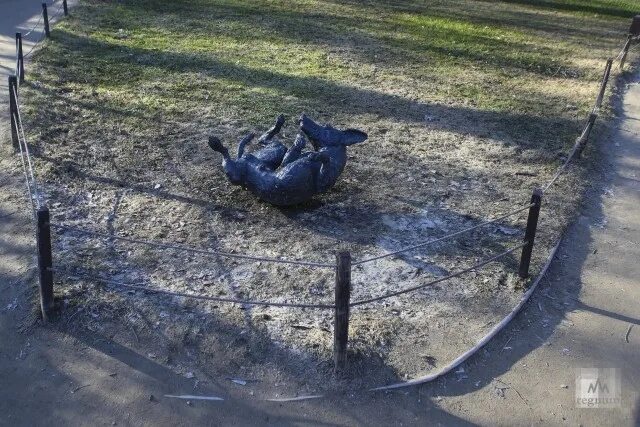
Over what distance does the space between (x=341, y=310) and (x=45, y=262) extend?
2083 mm

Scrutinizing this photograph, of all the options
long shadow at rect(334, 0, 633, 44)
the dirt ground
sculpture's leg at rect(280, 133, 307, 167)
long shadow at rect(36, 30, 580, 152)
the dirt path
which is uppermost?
long shadow at rect(334, 0, 633, 44)

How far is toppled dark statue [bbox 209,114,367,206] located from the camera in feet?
20.4

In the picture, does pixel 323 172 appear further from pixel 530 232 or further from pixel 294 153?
pixel 530 232

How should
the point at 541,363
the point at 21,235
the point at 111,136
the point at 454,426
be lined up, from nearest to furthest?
the point at 454,426, the point at 541,363, the point at 21,235, the point at 111,136

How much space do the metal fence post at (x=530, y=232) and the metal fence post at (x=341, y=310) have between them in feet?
6.12

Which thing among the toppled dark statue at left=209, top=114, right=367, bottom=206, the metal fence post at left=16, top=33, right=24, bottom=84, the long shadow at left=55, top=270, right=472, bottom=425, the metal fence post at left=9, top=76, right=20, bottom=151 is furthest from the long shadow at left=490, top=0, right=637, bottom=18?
the long shadow at left=55, top=270, right=472, bottom=425

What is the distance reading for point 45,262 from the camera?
4.80 meters

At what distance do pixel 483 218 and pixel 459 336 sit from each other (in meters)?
1.97

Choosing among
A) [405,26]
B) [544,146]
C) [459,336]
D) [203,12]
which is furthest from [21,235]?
[405,26]

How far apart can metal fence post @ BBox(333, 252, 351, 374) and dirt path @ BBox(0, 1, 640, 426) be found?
27cm

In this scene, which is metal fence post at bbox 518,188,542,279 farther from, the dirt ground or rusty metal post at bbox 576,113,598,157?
rusty metal post at bbox 576,113,598,157

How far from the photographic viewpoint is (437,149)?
329 inches

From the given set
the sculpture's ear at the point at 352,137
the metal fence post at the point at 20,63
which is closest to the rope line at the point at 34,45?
the metal fence post at the point at 20,63

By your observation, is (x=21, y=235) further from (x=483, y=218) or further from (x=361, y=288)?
(x=483, y=218)
